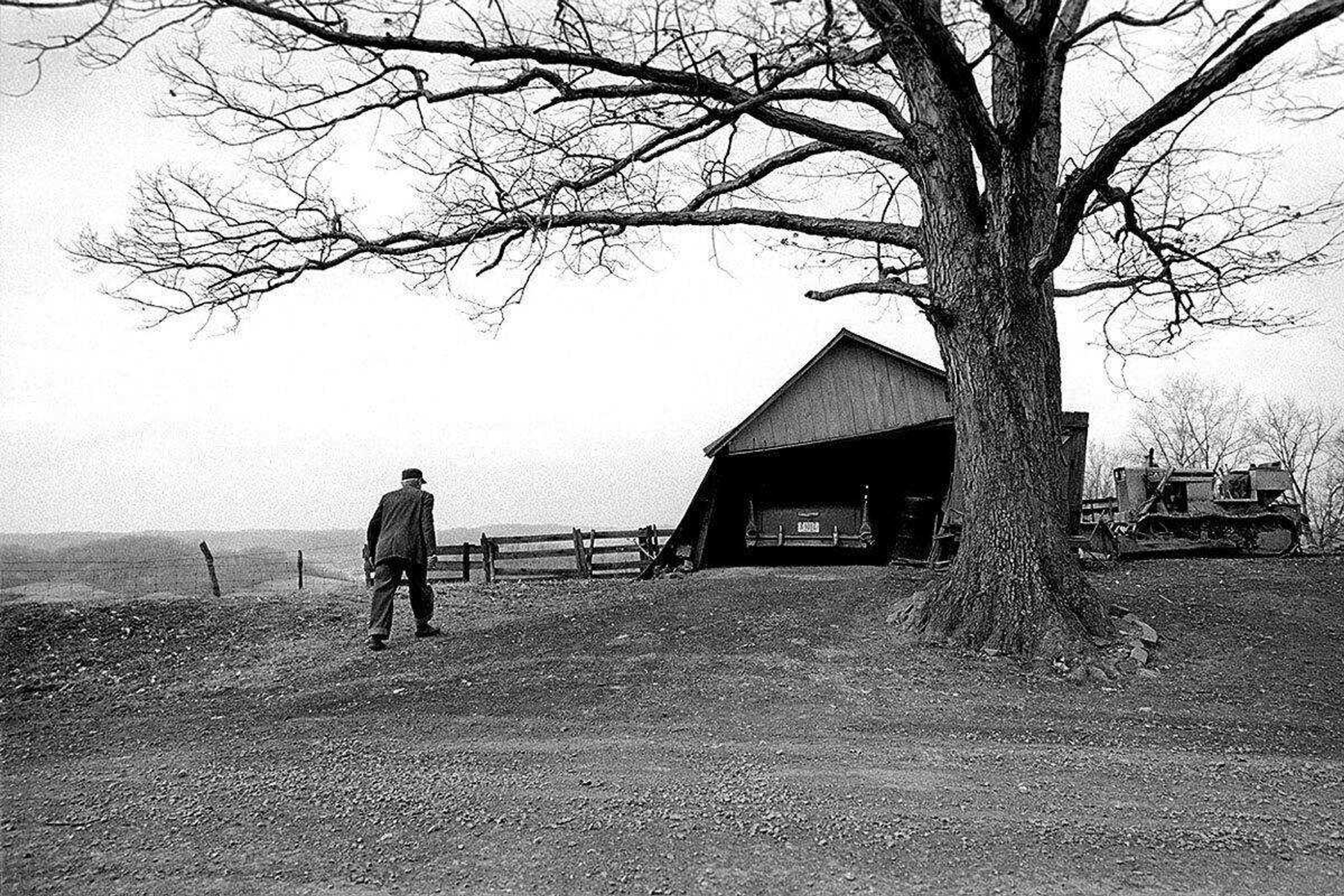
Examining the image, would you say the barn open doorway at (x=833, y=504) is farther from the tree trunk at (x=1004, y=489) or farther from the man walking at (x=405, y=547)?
the tree trunk at (x=1004, y=489)

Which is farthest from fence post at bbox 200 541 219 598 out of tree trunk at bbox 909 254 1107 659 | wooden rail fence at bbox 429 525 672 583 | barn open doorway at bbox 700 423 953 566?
tree trunk at bbox 909 254 1107 659

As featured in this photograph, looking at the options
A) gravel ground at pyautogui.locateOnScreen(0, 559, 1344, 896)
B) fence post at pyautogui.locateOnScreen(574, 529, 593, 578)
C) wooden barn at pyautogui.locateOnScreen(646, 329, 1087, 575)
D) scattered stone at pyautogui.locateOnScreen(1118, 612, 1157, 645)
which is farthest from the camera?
fence post at pyautogui.locateOnScreen(574, 529, 593, 578)

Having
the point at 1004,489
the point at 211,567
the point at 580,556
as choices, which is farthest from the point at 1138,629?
the point at 211,567

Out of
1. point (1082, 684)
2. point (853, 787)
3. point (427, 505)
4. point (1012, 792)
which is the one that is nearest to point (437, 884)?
point (853, 787)

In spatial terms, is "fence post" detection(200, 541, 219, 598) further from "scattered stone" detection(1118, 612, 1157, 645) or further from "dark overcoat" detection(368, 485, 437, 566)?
"scattered stone" detection(1118, 612, 1157, 645)

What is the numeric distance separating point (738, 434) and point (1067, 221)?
889 centimetres

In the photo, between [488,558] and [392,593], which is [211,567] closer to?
[488,558]

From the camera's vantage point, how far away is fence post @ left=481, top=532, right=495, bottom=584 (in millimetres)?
18484

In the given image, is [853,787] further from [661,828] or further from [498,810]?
[498,810]

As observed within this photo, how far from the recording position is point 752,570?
15211mm

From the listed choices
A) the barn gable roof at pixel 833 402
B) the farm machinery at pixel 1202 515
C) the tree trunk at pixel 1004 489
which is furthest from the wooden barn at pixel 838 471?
the tree trunk at pixel 1004 489

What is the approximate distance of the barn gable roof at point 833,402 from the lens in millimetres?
15773

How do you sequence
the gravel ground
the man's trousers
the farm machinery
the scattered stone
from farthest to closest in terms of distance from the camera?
the farm machinery → the man's trousers → the scattered stone → the gravel ground

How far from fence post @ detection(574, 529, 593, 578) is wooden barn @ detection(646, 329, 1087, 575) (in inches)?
96.6
